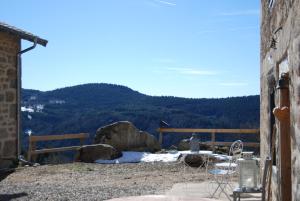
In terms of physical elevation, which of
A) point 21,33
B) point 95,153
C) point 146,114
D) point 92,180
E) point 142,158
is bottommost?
point 92,180

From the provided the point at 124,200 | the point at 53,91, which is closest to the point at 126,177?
the point at 124,200

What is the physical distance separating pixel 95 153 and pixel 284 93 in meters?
8.99

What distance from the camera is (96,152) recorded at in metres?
13.0

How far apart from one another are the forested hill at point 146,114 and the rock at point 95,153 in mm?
9887

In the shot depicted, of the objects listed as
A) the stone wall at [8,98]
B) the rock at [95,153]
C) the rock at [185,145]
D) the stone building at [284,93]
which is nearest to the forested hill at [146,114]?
the rock at [185,145]

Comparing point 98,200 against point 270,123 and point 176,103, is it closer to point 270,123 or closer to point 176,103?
point 270,123

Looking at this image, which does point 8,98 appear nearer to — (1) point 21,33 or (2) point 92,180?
(1) point 21,33

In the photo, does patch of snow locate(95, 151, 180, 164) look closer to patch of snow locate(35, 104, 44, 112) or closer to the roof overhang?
the roof overhang

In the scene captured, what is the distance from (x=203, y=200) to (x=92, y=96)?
114 ft

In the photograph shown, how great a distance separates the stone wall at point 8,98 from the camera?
35.5 feet

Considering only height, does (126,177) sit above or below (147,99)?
below

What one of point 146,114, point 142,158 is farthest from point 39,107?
point 142,158

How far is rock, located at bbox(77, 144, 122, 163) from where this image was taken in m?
13.0

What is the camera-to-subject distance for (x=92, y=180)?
9500 millimetres
